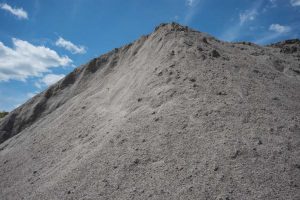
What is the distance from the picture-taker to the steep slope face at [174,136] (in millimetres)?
4746

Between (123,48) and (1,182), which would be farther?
(123,48)

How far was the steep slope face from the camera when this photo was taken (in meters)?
4.75

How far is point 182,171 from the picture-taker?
497 cm

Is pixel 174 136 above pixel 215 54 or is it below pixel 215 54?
below

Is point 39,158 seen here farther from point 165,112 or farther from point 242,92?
point 242,92

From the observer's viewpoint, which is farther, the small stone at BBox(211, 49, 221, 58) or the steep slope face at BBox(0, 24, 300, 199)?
the small stone at BBox(211, 49, 221, 58)

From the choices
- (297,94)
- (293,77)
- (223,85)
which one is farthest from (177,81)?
(293,77)

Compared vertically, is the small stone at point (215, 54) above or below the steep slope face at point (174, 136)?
above

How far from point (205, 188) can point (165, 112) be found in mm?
2702

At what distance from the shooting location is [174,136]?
5980 mm

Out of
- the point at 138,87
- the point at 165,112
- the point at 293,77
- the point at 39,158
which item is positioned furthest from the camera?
the point at 293,77

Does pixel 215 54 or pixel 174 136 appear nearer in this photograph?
pixel 174 136

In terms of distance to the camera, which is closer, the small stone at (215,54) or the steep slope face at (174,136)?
the steep slope face at (174,136)

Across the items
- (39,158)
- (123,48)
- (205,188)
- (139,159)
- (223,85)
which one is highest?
(123,48)
